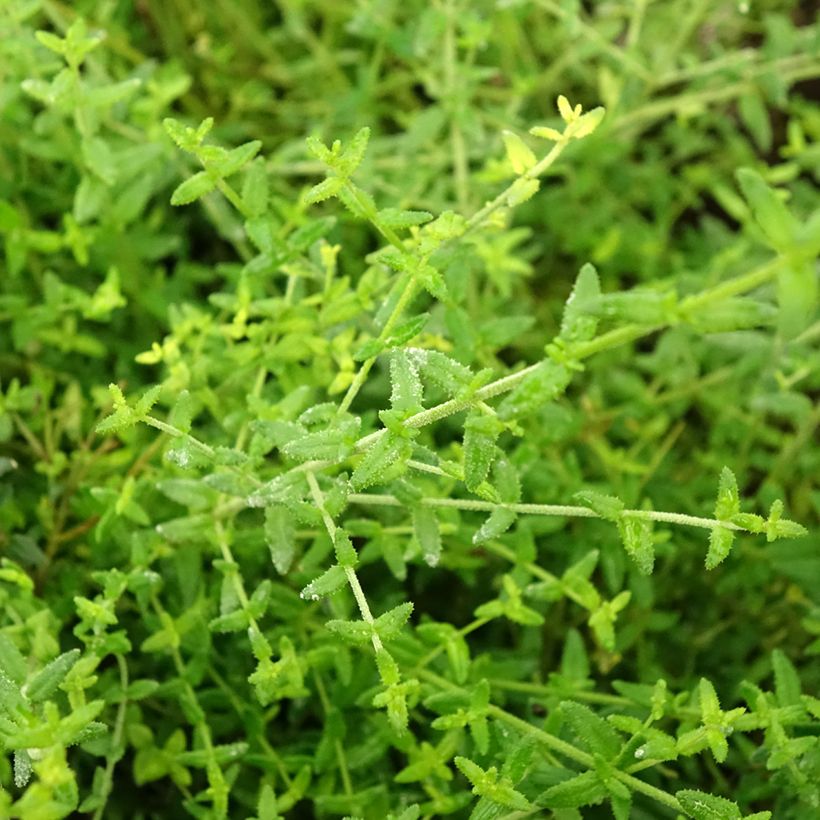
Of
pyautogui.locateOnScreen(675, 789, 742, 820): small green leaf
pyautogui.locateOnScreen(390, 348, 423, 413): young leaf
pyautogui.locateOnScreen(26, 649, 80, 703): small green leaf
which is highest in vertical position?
pyautogui.locateOnScreen(390, 348, 423, 413): young leaf

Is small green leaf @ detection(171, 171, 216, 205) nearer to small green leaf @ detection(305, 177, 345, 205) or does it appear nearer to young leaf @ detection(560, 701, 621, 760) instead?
small green leaf @ detection(305, 177, 345, 205)

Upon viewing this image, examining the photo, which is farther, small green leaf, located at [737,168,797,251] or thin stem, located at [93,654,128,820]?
thin stem, located at [93,654,128,820]

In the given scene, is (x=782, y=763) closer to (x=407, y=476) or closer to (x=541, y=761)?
(x=541, y=761)

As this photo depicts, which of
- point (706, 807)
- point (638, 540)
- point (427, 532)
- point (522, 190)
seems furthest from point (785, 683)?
point (522, 190)

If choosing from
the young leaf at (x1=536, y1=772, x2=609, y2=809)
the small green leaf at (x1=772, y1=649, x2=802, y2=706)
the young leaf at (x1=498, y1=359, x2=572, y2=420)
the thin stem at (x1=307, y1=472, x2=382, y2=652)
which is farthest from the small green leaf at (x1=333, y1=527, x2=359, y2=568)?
the small green leaf at (x1=772, y1=649, x2=802, y2=706)

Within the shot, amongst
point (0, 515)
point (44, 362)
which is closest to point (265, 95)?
point (44, 362)

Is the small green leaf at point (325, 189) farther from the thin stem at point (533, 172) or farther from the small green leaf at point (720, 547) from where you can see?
the small green leaf at point (720, 547)

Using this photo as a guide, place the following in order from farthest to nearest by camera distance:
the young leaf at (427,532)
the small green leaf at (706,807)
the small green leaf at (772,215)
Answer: the young leaf at (427,532) → the small green leaf at (706,807) → the small green leaf at (772,215)

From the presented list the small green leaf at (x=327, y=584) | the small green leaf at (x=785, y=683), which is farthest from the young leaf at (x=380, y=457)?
the small green leaf at (x=785, y=683)
